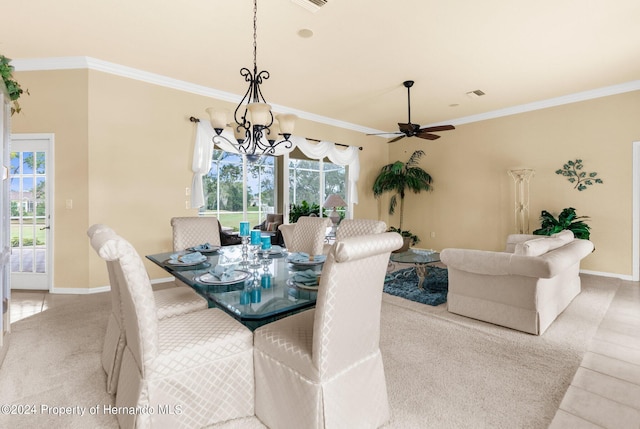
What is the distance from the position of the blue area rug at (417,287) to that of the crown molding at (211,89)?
3046 millimetres

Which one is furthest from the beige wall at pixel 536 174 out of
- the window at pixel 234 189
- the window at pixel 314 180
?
the window at pixel 234 189

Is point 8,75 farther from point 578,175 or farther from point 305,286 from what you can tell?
point 578,175

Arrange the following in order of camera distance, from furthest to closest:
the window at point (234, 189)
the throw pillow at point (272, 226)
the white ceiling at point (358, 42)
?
the throw pillow at point (272, 226) < the window at point (234, 189) < the white ceiling at point (358, 42)

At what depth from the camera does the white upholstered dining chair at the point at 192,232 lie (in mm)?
2994

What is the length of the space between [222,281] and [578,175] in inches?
219

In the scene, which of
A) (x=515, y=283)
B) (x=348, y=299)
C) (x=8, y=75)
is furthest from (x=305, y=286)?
(x=8, y=75)

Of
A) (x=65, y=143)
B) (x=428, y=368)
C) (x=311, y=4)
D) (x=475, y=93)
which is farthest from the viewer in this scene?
(x=475, y=93)

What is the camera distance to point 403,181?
6.61 m

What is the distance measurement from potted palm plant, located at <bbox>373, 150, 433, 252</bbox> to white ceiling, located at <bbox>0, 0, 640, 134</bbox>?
2066 millimetres

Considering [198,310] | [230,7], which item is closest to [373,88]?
[230,7]

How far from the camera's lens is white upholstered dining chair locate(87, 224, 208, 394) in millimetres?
1728

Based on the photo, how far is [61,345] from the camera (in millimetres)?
2428

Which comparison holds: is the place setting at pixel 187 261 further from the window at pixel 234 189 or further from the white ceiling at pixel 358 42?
the window at pixel 234 189

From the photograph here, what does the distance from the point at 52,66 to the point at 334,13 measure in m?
3.45
